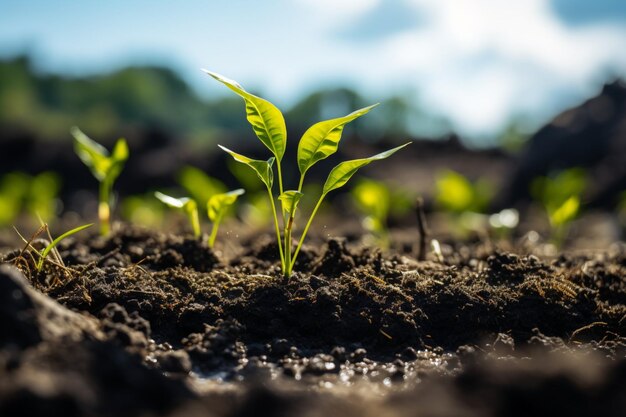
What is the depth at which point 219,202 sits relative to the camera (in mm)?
2961

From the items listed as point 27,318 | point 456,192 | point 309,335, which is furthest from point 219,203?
point 456,192

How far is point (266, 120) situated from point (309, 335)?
2.91 feet

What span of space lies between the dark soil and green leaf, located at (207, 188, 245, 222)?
18 cm

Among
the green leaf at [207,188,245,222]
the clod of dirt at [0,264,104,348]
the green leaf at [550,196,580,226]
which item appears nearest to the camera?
the clod of dirt at [0,264,104,348]

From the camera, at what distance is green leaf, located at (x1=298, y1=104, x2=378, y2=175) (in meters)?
2.32

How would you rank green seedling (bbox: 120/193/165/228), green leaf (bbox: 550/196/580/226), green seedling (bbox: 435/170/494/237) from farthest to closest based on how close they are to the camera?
1. green seedling (bbox: 120/193/165/228)
2. green seedling (bbox: 435/170/494/237)
3. green leaf (bbox: 550/196/580/226)

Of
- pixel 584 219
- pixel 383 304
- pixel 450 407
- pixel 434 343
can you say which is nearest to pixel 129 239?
pixel 383 304

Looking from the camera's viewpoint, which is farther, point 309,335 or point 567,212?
point 567,212

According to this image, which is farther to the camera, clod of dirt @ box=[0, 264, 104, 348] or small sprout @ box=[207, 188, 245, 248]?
small sprout @ box=[207, 188, 245, 248]

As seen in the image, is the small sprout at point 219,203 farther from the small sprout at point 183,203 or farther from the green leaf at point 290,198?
the green leaf at point 290,198

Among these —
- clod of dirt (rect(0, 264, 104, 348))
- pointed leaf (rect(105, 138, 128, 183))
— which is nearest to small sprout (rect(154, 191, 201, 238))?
pointed leaf (rect(105, 138, 128, 183))

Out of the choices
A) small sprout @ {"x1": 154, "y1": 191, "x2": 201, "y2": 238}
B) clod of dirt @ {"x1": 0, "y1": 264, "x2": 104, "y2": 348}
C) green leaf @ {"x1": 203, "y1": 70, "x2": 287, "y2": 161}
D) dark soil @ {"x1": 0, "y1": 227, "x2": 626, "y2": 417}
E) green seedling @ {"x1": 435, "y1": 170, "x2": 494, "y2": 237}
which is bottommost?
clod of dirt @ {"x1": 0, "y1": 264, "x2": 104, "y2": 348}

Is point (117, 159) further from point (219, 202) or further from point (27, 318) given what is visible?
point (27, 318)

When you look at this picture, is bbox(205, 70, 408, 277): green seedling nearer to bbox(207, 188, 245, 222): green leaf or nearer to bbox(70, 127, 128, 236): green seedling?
bbox(207, 188, 245, 222): green leaf
